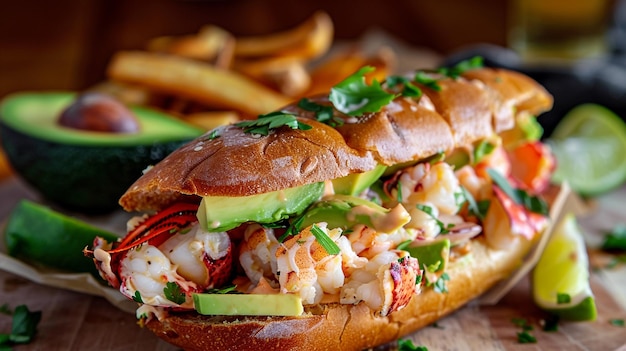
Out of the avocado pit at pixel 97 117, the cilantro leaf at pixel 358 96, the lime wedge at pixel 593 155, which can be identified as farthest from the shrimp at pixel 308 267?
the lime wedge at pixel 593 155

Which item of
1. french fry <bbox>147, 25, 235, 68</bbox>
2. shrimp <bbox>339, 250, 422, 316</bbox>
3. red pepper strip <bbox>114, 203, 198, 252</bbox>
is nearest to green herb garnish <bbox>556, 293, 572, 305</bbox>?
shrimp <bbox>339, 250, 422, 316</bbox>

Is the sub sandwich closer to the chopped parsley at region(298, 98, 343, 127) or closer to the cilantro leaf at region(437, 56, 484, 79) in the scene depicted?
the chopped parsley at region(298, 98, 343, 127)

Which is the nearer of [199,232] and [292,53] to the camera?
[199,232]

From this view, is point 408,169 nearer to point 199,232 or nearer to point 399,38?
point 199,232

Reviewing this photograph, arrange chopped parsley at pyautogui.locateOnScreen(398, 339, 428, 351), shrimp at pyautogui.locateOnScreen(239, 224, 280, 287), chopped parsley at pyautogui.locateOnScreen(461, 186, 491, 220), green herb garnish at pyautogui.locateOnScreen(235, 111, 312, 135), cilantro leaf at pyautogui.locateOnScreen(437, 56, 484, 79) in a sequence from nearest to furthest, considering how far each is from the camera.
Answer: shrimp at pyautogui.locateOnScreen(239, 224, 280, 287)
green herb garnish at pyautogui.locateOnScreen(235, 111, 312, 135)
chopped parsley at pyautogui.locateOnScreen(398, 339, 428, 351)
chopped parsley at pyautogui.locateOnScreen(461, 186, 491, 220)
cilantro leaf at pyautogui.locateOnScreen(437, 56, 484, 79)

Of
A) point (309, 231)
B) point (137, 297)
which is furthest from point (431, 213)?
point (137, 297)

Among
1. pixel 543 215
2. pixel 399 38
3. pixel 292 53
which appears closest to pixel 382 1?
pixel 399 38

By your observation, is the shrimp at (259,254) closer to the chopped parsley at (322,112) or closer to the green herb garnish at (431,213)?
the chopped parsley at (322,112)
